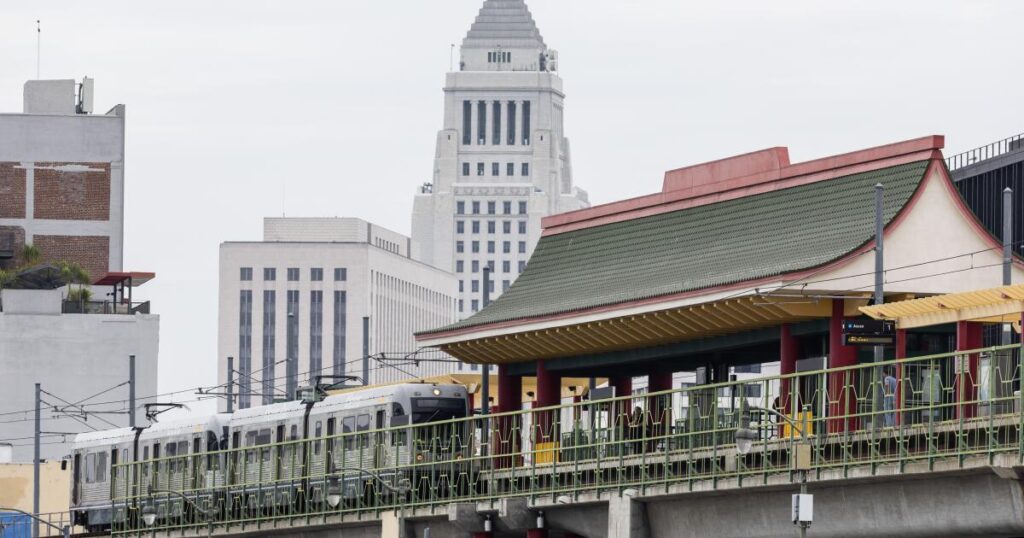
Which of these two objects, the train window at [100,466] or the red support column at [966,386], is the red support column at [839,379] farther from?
the train window at [100,466]

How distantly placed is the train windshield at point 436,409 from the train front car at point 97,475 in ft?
48.1

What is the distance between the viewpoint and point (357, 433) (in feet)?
184

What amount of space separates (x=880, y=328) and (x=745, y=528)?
6561 mm

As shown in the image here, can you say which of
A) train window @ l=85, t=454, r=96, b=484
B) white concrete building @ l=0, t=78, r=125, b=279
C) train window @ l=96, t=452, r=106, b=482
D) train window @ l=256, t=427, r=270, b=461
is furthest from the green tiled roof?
white concrete building @ l=0, t=78, r=125, b=279

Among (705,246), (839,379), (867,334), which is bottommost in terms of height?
(839,379)

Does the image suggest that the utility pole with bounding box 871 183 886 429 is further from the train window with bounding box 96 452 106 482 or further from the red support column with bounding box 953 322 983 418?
the train window with bounding box 96 452 106 482

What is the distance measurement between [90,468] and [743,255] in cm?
3016

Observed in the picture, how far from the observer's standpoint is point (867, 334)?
4559 centimetres

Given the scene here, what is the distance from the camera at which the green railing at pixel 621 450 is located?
36500 mm

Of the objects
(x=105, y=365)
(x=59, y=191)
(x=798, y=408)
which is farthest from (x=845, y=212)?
(x=59, y=191)

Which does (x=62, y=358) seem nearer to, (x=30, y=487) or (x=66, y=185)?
(x=66, y=185)

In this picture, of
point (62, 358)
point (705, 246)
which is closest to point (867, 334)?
point (705, 246)

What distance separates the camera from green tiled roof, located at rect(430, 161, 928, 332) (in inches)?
1951

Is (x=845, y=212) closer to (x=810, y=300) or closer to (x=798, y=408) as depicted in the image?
(x=810, y=300)
